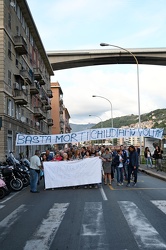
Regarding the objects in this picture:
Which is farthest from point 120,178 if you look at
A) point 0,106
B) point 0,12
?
point 0,12

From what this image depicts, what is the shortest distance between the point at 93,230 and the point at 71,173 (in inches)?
316

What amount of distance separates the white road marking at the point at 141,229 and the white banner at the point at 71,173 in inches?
205

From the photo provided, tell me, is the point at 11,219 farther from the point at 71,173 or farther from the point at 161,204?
the point at 71,173

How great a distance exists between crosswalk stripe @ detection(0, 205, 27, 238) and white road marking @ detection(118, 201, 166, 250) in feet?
8.45

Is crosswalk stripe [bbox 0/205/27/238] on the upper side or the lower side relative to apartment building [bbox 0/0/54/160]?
lower

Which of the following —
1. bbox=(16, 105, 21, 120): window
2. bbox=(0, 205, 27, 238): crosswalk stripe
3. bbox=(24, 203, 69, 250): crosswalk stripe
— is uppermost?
bbox=(16, 105, 21, 120): window

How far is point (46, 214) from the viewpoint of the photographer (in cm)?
880

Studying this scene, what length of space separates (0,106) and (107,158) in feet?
60.8

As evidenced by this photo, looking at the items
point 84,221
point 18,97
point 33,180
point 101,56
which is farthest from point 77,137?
point 101,56

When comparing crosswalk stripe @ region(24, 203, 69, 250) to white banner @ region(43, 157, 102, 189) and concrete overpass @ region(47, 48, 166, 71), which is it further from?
concrete overpass @ region(47, 48, 166, 71)

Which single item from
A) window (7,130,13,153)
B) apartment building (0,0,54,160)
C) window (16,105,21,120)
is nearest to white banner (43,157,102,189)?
apartment building (0,0,54,160)

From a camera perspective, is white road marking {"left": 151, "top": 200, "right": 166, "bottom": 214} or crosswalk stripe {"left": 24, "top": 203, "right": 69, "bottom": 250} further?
white road marking {"left": 151, "top": 200, "right": 166, "bottom": 214}

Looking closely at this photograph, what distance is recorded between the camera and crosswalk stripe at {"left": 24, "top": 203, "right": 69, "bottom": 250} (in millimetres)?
5965

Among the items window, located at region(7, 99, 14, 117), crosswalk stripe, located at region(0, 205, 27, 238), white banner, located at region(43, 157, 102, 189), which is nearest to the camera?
crosswalk stripe, located at region(0, 205, 27, 238)
